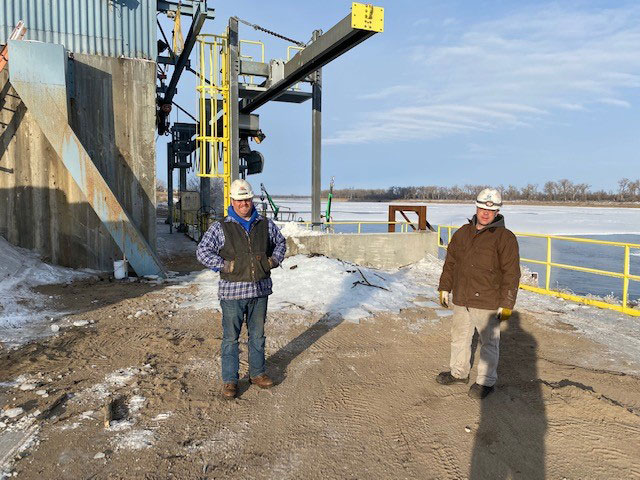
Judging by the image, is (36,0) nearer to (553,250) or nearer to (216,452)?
(216,452)

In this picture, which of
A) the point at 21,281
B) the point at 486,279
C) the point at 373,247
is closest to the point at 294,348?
the point at 486,279

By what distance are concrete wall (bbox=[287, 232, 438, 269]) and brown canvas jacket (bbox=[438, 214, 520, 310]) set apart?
26.0ft

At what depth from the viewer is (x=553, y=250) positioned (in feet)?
69.6

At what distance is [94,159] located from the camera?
10.2 metres

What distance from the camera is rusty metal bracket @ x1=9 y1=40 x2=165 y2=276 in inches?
352

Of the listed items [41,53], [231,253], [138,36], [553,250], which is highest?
[138,36]

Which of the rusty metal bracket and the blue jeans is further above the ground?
the rusty metal bracket

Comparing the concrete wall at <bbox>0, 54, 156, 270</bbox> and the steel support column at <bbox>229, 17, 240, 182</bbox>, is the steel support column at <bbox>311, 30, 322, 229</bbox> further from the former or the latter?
the concrete wall at <bbox>0, 54, 156, 270</bbox>

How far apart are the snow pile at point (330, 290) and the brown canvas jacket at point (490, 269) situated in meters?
3.14

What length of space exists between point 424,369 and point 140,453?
303 cm

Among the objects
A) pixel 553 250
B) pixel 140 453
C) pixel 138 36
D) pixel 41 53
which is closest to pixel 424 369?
pixel 140 453

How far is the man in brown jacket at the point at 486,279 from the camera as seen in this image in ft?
13.7

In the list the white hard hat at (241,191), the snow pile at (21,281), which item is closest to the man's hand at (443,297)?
the white hard hat at (241,191)

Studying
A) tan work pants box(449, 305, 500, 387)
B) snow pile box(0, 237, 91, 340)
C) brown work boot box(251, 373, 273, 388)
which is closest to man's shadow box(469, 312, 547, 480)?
tan work pants box(449, 305, 500, 387)
